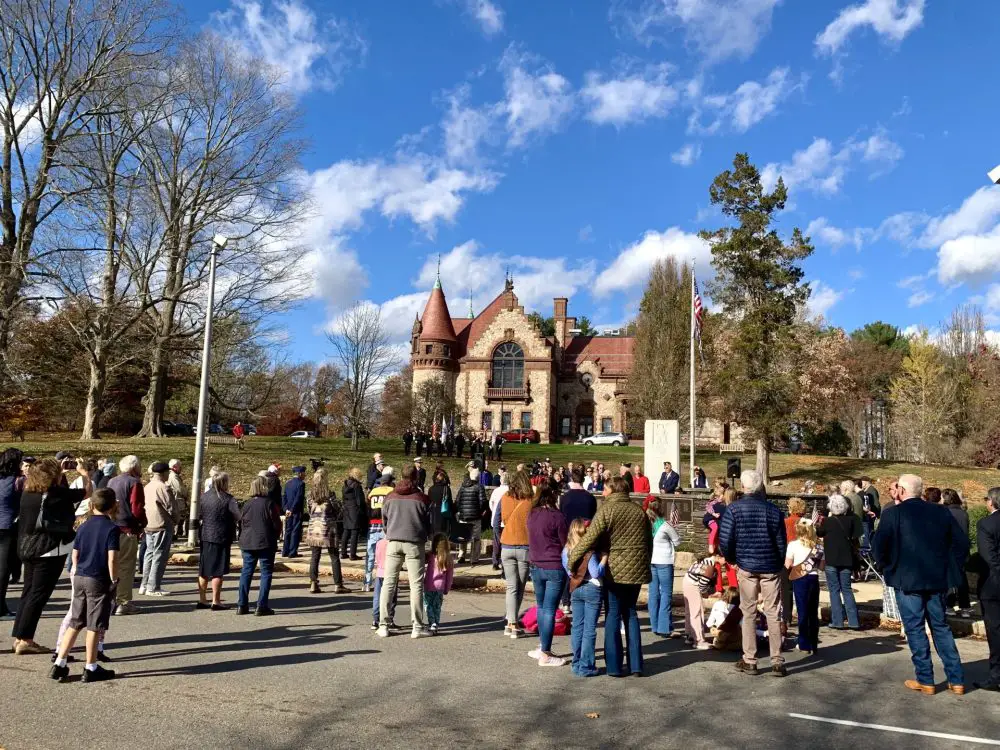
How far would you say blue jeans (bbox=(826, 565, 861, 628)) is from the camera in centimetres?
953

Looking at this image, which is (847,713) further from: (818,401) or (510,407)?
(510,407)

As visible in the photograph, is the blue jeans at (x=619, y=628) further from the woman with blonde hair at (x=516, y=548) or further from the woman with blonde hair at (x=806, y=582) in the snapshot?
the woman with blonde hair at (x=806, y=582)

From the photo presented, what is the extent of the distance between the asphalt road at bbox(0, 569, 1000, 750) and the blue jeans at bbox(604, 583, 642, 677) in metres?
Result: 0.22

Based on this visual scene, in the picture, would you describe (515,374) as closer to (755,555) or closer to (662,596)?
(662,596)

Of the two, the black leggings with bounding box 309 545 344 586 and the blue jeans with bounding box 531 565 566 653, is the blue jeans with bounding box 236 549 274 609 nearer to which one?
the black leggings with bounding box 309 545 344 586

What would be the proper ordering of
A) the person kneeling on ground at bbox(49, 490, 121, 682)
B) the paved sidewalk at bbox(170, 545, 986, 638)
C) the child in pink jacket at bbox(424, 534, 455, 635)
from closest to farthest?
the person kneeling on ground at bbox(49, 490, 121, 682) → the child in pink jacket at bbox(424, 534, 455, 635) → the paved sidewalk at bbox(170, 545, 986, 638)

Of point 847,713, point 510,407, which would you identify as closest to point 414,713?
point 847,713

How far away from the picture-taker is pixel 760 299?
36.1 m

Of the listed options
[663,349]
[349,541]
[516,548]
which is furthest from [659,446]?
[663,349]

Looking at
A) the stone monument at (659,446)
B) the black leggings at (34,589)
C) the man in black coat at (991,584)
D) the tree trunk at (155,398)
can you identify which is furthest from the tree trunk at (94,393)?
the man in black coat at (991,584)

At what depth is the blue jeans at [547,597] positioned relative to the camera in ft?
23.9

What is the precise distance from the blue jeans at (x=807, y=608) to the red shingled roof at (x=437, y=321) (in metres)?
54.1

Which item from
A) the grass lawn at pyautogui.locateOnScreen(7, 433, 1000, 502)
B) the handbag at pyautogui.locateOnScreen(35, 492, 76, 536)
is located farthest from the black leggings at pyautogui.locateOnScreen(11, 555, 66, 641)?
the grass lawn at pyautogui.locateOnScreen(7, 433, 1000, 502)

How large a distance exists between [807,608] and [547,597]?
10.0 feet
